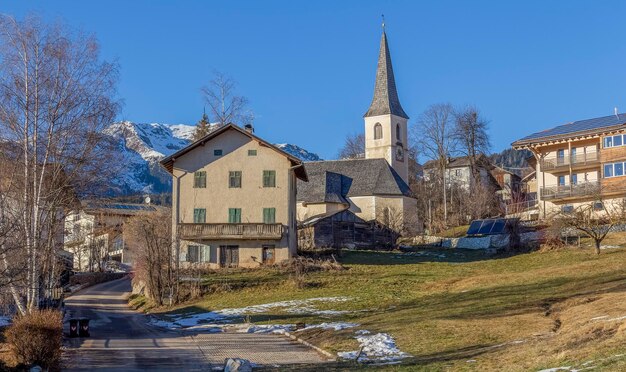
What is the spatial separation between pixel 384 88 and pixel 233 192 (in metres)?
43.0

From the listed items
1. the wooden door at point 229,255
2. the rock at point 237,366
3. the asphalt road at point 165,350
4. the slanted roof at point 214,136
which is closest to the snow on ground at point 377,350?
the asphalt road at point 165,350

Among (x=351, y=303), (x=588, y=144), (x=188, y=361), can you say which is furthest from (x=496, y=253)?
(x=188, y=361)

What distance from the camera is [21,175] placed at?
27.0m

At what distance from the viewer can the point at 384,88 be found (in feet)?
296

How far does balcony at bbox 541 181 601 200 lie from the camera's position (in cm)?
5584

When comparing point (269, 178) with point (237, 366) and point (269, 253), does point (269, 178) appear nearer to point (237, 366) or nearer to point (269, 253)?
point (269, 253)

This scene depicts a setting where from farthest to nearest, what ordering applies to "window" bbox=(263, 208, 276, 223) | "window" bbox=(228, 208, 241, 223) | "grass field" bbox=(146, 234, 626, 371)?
"window" bbox=(228, 208, 241, 223) < "window" bbox=(263, 208, 276, 223) < "grass field" bbox=(146, 234, 626, 371)

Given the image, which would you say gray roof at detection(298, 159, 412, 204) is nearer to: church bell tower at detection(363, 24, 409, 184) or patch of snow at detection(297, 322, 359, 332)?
church bell tower at detection(363, 24, 409, 184)

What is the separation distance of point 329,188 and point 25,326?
5481cm

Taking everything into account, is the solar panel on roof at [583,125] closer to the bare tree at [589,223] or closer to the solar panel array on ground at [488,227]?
the solar panel array on ground at [488,227]

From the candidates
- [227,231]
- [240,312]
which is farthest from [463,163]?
[240,312]

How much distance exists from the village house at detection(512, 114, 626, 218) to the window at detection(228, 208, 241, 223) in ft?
72.7

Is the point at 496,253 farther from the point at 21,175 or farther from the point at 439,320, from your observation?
the point at 21,175

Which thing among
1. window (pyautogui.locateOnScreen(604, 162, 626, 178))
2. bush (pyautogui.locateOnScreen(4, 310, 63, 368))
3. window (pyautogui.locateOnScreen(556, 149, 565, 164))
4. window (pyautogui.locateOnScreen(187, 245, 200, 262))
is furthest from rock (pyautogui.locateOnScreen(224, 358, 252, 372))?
window (pyautogui.locateOnScreen(556, 149, 565, 164))
